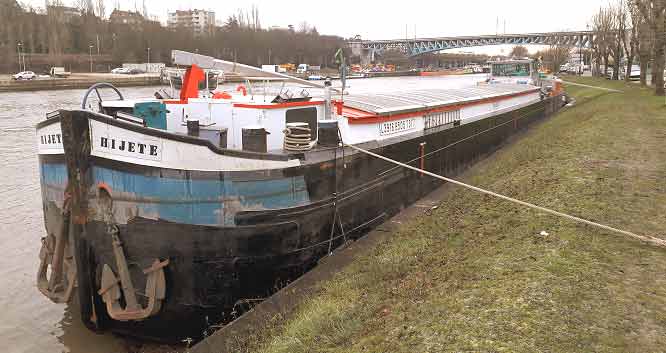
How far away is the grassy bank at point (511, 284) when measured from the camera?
4906 millimetres

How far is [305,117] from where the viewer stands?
10.4 metres

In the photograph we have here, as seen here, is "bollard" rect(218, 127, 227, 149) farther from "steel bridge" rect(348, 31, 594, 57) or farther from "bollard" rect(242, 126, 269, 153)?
"steel bridge" rect(348, 31, 594, 57)

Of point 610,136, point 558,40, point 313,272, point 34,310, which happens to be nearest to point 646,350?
point 313,272

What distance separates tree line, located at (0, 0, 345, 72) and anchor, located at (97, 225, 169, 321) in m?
78.7

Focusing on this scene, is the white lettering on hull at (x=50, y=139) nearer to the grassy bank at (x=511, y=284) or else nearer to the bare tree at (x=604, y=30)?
the grassy bank at (x=511, y=284)

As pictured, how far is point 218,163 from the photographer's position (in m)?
7.50

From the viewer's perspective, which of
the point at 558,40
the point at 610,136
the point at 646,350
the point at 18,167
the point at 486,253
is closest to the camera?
the point at 646,350

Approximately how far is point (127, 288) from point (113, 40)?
97.6 meters

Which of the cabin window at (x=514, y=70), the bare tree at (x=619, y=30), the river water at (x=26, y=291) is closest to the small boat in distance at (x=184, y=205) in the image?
the river water at (x=26, y=291)

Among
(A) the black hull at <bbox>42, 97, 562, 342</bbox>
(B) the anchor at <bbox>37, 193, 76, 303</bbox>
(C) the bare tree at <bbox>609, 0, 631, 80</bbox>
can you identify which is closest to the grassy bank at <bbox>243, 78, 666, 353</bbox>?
(A) the black hull at <bbox>42, 97, 562, 342</bbox>

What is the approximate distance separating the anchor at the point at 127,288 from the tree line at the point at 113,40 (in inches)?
3098

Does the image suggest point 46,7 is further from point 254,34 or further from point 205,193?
point 205,193

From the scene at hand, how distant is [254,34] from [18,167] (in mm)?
89963

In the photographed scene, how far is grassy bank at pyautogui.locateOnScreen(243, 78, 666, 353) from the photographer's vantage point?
16.1 ft
